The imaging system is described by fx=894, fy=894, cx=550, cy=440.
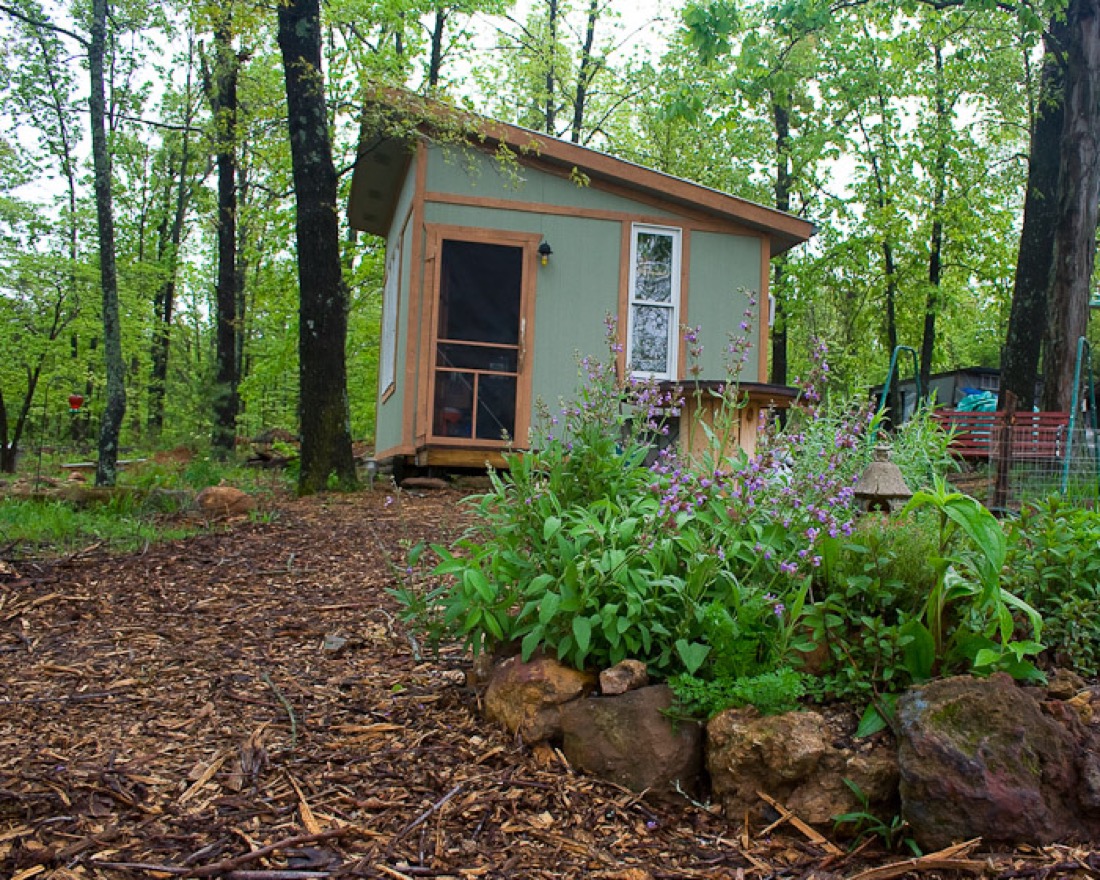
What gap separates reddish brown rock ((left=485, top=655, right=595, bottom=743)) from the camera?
247 cm

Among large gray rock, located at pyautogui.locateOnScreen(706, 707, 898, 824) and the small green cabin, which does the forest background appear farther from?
large gray rock, located at pyautogui.locateOnScreen(706, 707, 898, 824)

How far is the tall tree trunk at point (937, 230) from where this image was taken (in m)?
18.6

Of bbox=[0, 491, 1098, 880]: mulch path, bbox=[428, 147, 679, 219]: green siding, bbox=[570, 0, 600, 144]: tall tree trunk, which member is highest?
bbox=[570, 0, 600, 144]: tall tree trunk

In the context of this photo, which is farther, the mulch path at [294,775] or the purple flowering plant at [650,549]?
the purple flowering plant at [650,549]

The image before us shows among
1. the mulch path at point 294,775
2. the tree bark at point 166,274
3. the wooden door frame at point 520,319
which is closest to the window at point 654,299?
the wooden door frame at point 520,319

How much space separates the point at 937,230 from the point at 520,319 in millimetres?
14263

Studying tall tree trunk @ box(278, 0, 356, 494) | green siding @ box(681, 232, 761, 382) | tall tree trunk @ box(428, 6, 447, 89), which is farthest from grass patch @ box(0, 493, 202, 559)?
tall tree trunk @ box(428, 6, 447, 89)

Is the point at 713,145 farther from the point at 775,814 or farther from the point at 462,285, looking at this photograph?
the point at 775,814

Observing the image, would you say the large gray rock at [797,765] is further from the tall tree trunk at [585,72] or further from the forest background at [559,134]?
the tall tree trunk at [585,72]

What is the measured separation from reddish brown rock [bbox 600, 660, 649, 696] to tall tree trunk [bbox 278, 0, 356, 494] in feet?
18.8

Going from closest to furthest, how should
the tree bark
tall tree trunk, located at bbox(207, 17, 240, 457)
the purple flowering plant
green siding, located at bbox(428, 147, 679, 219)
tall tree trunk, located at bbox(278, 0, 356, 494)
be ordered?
the purple flowering plant, tall tree trunk, located at bbox(278, 0, 356, 494), green siding, located at bbox(428, 147, 679, 219), tall tree trunk, located at bbox(207, 17, 240, 457), the tree bark

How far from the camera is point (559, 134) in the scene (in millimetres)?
21719

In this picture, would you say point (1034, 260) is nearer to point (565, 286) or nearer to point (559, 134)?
point (565, 286)

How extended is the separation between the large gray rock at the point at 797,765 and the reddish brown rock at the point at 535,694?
16.6 inches
